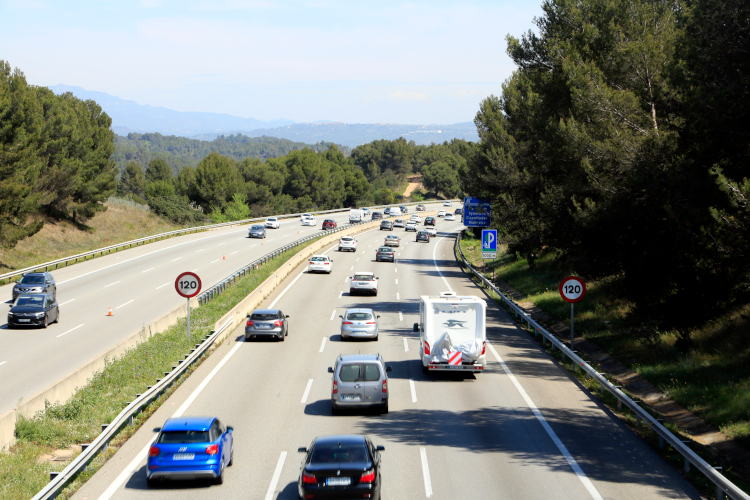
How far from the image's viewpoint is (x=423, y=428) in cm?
1667

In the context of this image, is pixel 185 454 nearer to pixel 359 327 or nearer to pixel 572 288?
pixel 359 327

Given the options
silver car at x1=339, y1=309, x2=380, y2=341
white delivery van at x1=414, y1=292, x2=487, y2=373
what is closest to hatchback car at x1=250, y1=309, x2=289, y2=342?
silver car at x1=339, y1=309, x2=380, y2=341

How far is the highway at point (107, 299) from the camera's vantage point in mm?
23578

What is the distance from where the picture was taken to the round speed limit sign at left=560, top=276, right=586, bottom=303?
956 inches

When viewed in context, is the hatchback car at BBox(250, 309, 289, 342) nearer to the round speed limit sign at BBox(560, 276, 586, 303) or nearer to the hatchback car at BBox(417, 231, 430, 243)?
the round speed limit sign at BBox(560, 276, 586, 303)

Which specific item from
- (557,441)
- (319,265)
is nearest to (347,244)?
(319,265)

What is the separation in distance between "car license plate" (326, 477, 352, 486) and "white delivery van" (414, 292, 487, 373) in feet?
35.6

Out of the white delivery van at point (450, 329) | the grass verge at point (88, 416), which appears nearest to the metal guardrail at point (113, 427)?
the grass verge at point (88, 416)

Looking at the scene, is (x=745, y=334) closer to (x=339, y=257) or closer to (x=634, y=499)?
(x=634, y=499)

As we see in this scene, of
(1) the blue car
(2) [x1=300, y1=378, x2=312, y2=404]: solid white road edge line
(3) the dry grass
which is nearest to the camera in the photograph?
(1) the blue car

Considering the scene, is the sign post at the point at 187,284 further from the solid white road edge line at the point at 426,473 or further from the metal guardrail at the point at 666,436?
the metal guardrail at the point at 666,436

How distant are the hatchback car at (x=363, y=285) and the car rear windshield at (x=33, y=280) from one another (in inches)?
669

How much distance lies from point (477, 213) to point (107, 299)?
27706 millimetres

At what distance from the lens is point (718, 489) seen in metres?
11.9
